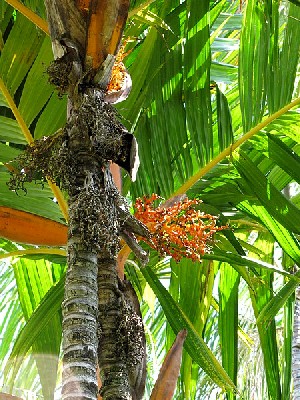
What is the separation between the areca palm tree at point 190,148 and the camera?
8.20 ft

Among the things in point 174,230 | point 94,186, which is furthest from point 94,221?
point 174,230

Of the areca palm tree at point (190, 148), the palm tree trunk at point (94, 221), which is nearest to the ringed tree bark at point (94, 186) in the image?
the palm tree trunk at point (94, 221)

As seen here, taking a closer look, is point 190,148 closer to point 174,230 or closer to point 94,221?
point 174,230

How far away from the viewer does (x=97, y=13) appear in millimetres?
1795

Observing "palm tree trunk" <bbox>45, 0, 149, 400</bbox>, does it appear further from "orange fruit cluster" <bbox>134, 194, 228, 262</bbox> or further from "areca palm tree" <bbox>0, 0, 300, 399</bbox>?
"areca palm tree" <bbox>0, 0, 300, 399</bbox>

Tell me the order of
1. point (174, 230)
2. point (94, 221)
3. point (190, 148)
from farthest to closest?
point (190, 148) < point (174, 230) < point (94, 221)

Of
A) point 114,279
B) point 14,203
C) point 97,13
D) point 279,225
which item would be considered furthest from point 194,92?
point 114,279

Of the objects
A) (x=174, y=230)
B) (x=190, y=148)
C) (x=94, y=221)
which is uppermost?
(x=190, y=148)

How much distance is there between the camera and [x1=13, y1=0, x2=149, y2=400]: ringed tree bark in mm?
1538

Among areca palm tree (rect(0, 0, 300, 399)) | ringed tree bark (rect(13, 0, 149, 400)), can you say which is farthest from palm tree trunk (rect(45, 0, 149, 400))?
areca palm tree (rect(0, 0, 300, 399))

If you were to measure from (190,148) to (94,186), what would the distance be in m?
1.22

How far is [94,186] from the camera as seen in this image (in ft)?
5.42

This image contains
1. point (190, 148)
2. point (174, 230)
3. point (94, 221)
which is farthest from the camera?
point (190, 148)

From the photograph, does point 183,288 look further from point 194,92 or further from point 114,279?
point 114,279
